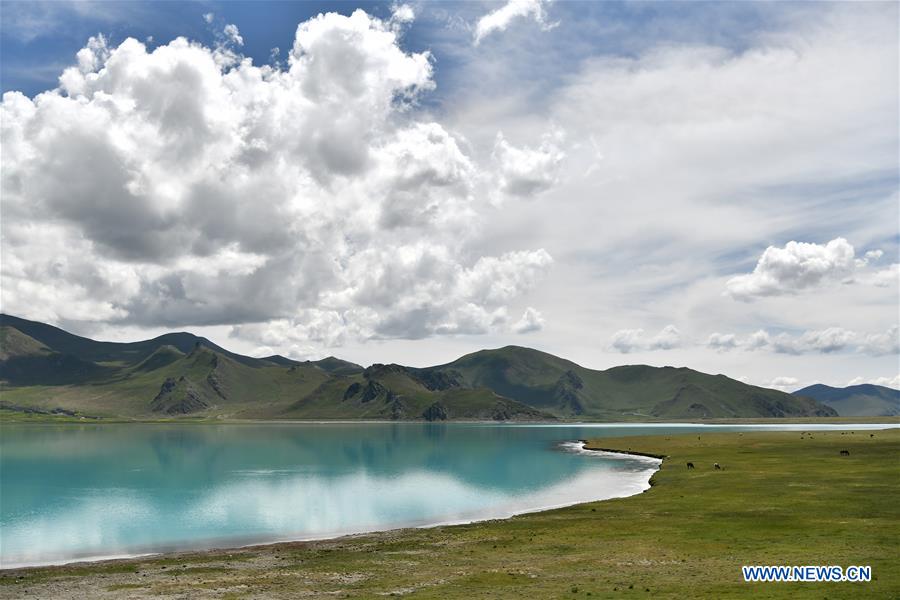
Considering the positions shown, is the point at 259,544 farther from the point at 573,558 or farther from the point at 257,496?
the point at 257,496

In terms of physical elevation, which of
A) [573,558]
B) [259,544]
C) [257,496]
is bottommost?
[257,496]

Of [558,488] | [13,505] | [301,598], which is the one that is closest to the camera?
[301,598]

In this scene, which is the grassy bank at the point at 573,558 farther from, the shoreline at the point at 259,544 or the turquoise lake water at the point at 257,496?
the turquoise lake water at the point at 257,496

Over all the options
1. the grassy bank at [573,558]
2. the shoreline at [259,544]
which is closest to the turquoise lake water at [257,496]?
the shoreline at [259,544]

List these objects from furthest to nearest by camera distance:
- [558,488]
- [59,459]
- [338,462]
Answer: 1. [59,459]
2. [338,462]
3. [558,488]

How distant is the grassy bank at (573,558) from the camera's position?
126ft

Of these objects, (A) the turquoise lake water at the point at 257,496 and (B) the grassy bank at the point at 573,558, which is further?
(A) the turquoise lake water at the point at 257,496

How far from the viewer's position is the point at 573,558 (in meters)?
47.1

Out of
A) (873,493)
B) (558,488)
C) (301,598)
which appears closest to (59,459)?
(558,488)

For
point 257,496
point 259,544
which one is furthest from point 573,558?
point 257,496

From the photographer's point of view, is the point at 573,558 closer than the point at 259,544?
Yes

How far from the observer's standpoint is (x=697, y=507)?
228 feet

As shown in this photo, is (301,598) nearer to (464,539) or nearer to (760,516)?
(464,539)

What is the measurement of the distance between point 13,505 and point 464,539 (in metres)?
71.6
